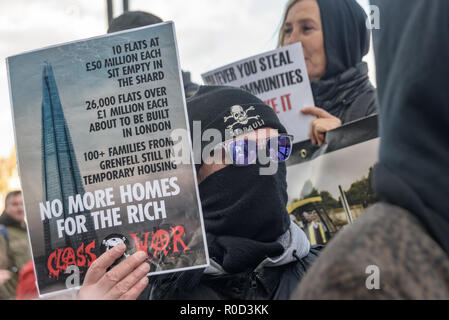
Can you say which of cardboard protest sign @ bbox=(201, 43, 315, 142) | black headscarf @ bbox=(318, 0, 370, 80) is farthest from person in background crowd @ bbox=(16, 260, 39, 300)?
black headscarf @ bbox=(318, 0, 370, 80)

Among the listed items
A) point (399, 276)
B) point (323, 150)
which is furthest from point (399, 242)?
point (323, 150)

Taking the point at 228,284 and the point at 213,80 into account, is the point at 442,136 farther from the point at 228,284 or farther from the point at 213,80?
the point at 213,80

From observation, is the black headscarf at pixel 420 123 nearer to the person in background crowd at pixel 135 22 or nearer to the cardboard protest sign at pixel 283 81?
the cardboard protest sign at pixel 283 81

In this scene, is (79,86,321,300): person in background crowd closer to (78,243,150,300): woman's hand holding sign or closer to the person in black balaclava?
(78,243,150,300): woman's hand holding sign

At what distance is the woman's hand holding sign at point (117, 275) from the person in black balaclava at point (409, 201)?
0.96 m

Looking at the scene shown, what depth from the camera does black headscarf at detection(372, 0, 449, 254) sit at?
0.87 m

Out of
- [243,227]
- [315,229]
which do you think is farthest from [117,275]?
[315,229]

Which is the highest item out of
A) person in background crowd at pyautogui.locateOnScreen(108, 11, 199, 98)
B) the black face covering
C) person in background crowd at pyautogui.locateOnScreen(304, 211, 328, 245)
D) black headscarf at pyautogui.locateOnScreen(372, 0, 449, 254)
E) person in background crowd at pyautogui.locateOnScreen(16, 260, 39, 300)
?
person in background crowd at pyautogui.locateOnScreen(108, 11, 199, 98)

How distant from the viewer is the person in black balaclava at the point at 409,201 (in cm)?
85

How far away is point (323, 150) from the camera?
251 centimetres

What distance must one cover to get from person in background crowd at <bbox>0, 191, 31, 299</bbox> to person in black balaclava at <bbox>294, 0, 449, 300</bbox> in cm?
220

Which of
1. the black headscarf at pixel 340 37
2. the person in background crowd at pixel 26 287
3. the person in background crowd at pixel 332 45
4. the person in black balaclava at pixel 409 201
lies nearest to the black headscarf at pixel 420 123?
the person in black balaclava at pixel 409 201

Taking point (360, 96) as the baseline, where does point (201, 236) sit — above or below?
below
